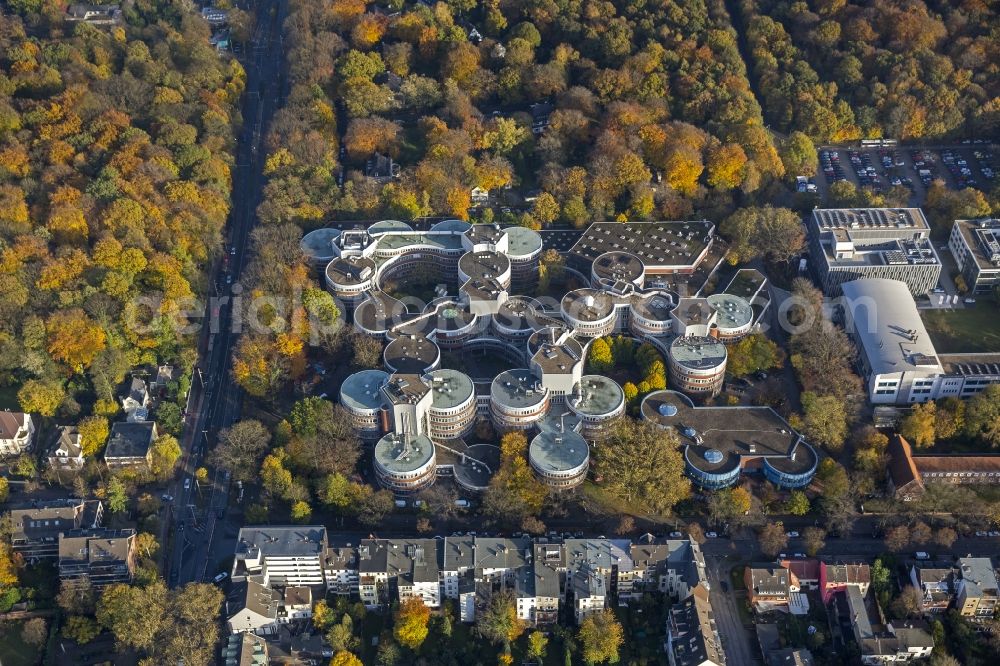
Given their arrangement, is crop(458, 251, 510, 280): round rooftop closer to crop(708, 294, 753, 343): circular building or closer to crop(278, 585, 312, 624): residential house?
crop(708, 294, 753, 343): circular building

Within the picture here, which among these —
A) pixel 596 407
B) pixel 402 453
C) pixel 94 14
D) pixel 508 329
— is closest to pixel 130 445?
pixel 402 453

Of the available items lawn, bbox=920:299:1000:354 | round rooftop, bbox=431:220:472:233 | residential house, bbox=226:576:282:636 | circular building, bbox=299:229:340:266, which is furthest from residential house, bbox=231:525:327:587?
lawn, bbox=920:299:1000:354

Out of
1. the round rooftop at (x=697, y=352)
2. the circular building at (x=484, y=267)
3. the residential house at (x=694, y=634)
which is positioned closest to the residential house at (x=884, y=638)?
the residential house at (x=694, y=634)

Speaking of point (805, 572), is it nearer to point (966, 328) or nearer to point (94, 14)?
point (966, 328)

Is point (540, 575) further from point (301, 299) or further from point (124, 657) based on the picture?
point (301, 299)

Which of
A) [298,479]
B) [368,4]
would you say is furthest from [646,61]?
[298,479]

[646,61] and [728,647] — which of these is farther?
[646,61]
